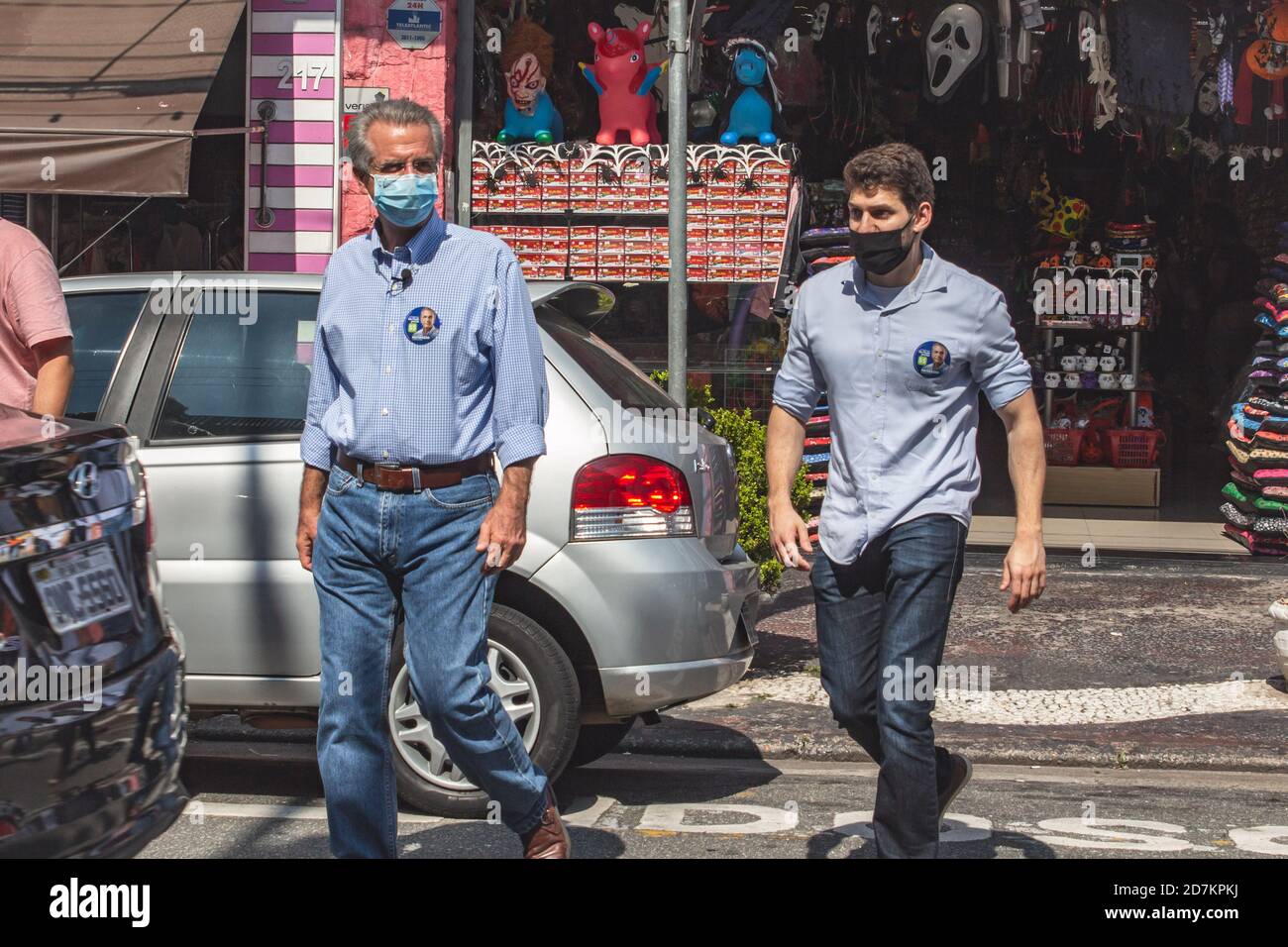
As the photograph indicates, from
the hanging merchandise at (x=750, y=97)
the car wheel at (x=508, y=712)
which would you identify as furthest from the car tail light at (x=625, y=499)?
the hanging merchandise at (x=750, y=97)

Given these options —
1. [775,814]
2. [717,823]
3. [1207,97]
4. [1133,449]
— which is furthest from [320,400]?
[1133,449]

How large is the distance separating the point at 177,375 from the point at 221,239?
20.1 ft

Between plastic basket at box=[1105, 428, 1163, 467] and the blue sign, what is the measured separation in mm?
6791

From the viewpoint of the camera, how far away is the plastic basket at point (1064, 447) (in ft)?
45.1

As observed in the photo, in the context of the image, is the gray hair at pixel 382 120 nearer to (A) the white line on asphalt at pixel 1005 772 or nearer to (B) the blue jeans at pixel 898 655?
(B) the blue jeans at pixel 898 655

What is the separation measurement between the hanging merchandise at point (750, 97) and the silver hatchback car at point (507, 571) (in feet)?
20.7

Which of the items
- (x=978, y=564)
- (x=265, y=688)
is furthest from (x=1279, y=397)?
(x=265, y=688)

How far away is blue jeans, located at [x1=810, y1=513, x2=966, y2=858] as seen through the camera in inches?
158

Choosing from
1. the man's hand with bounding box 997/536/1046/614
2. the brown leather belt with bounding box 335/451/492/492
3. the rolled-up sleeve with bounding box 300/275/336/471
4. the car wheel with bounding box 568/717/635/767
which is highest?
the rolled-up sleeve with bounding box 300/275/336/471

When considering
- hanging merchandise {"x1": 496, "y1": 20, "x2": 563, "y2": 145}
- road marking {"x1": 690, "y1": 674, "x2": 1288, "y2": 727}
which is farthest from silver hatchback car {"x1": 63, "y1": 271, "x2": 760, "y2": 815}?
hanging merchandise {"x1": 496, "y1": 20, "x2": 563, "y2": 145}

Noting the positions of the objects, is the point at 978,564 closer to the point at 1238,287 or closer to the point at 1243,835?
the point at 1243,835

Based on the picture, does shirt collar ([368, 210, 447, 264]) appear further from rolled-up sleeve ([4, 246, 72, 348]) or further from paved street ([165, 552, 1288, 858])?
paved street ([165, 552, 1288, 858])

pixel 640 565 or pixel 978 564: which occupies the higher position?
pixel 640 565

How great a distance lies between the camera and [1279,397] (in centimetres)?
1099
